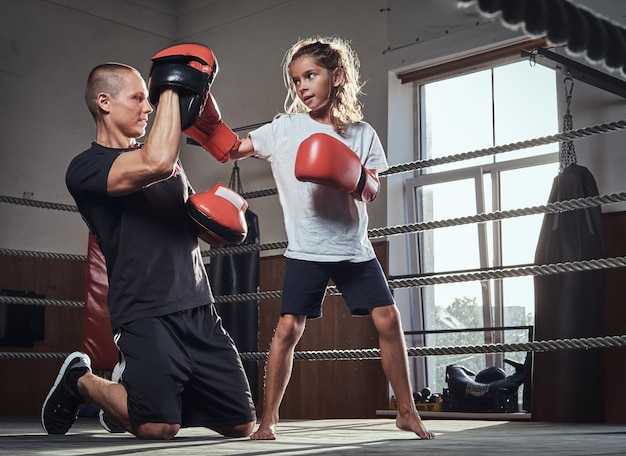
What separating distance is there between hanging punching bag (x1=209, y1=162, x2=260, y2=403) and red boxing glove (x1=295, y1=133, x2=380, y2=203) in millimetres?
2807

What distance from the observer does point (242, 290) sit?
16.1 feet

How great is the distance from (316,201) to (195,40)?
14.9 feet

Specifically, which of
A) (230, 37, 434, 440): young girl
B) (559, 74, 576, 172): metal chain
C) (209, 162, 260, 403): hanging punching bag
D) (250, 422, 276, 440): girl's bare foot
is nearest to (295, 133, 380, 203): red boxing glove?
(230, 37, 434, 440): young girl

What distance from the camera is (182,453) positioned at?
1333 mm

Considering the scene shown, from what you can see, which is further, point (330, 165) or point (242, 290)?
point (242, 290)

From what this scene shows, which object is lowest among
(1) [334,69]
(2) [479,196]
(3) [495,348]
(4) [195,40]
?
(3) [495,348]

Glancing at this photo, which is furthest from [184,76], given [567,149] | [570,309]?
[567,149]

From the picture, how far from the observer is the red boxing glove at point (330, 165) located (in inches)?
74.8

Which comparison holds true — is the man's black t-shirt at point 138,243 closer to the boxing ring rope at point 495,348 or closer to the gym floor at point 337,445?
the gym floor at point 337,445

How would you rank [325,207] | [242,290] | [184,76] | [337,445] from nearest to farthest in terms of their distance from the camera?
1. [337,445]
2. [184,76]
3. [325,207]
4. [242,290]

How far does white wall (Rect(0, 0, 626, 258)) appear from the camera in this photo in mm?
5051

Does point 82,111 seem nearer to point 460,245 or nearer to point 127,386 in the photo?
point 460,245

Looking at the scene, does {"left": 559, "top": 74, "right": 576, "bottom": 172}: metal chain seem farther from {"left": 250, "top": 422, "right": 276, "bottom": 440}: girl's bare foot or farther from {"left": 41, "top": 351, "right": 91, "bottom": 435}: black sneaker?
{"left": 41, "top": 351, "right": 91, "bottom": 435}: black sneaker

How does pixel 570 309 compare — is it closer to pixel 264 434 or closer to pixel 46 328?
pixel 264 434
